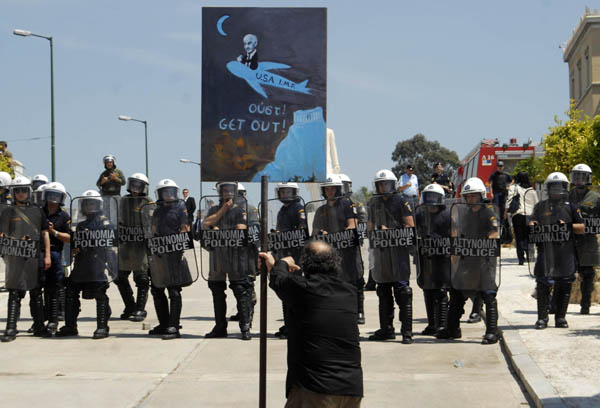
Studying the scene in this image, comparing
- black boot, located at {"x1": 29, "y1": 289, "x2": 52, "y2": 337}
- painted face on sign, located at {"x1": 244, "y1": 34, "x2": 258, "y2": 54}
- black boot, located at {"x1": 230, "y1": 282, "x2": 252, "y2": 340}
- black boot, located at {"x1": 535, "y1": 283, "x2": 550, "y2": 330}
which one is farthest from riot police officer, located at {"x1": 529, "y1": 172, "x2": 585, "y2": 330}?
black boot, located at {"x1": 29, "y1": 289, "x2": 52, "y2": 337}

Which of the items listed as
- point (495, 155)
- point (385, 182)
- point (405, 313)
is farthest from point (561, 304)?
point (495, 155)

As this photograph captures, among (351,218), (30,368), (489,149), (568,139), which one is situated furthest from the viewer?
(489,149)

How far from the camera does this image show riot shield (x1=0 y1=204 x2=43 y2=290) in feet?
36.6

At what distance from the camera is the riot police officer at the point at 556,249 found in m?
11.0

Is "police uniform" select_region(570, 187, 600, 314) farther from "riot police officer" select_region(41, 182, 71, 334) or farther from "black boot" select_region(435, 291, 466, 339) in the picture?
"riot police officer" select_region(41, 182, 71, 334)

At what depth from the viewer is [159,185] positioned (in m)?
11.3

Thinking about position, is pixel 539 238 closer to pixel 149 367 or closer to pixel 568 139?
pixel 149 367

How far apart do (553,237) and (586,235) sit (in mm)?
1084

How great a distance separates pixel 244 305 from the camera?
36.3 ft

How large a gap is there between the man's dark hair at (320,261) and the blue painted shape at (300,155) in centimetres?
113

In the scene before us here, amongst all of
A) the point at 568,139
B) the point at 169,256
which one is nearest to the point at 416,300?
the point at 169,256

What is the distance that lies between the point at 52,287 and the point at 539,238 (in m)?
6.04

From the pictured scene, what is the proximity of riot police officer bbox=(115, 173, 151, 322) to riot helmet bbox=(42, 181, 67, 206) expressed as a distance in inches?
41.5

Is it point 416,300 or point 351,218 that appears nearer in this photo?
point 351,218
